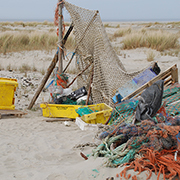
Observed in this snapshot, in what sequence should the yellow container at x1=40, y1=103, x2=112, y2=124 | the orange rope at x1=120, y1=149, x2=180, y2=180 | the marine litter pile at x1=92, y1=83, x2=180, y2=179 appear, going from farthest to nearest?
the yellow container at x1=40, y1=103, x2=112, y2=124 → the marine litter pile at x1=92, y1=83, x2=180, y2=179 → the orange rope at x1=120, y1=149, x2=180, y2=180

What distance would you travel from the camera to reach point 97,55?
207 inches

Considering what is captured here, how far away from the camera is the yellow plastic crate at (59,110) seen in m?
5.01

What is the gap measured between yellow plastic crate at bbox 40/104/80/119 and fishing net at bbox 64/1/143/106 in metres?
0.68

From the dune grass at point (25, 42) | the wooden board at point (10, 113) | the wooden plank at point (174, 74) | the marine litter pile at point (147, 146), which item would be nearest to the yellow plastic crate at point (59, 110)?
the wooden board at point (10, 113)

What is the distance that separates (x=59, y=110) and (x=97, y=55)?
5.12ft

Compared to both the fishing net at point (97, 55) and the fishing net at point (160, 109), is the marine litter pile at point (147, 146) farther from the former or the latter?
the fishing net at point (97, 55)

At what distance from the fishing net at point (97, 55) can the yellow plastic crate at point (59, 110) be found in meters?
0.68

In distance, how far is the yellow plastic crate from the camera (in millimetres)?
5012

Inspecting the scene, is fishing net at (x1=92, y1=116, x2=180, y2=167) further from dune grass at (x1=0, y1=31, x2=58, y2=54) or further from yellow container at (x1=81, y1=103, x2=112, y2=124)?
dune grass at (x1=0, y1=31, x2=58, y2=54)

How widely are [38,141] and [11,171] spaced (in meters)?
1.12

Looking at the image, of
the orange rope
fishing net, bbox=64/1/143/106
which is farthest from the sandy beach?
fishing net, bbox=64/1/143/106

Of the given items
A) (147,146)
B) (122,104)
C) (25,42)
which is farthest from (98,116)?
(25,42)

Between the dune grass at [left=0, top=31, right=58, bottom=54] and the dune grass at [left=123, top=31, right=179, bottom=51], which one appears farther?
the dune grass at [left=123, top=31, right=179, bottom=51]

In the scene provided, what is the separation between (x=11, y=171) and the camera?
106 inches
